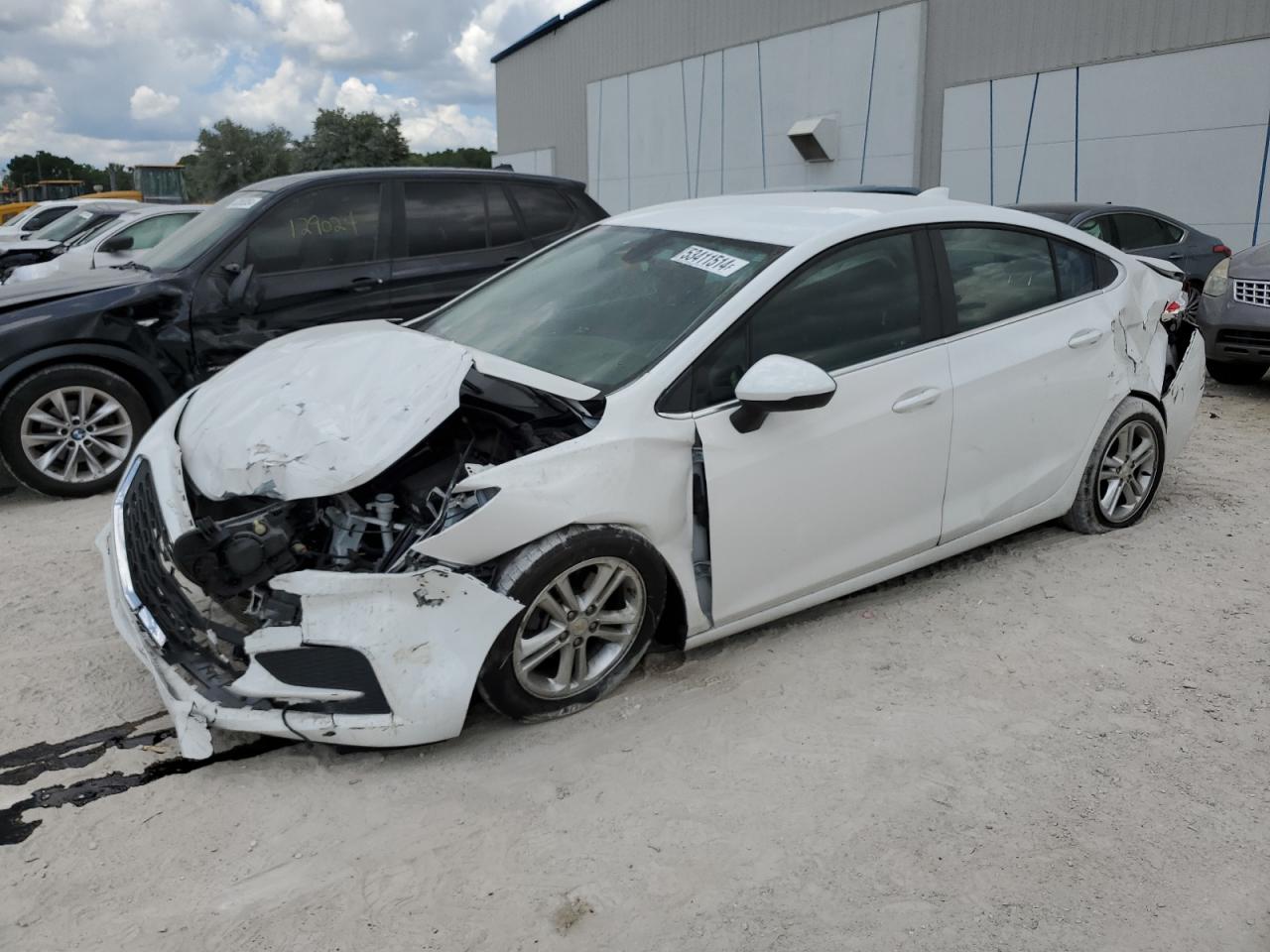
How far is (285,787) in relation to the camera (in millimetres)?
3004

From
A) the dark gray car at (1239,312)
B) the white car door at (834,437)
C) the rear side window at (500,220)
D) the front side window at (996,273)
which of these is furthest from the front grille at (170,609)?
the dark gray car at (1239,312)

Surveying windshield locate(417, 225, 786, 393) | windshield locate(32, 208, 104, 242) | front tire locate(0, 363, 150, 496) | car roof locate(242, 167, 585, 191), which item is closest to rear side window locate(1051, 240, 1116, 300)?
windshield locate(417, 225, 786, 393)

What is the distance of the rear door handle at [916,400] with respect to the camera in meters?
3.75

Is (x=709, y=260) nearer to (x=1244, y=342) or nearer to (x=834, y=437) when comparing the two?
(x=834, y=437)

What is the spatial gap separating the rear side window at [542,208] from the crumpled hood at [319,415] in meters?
3.48

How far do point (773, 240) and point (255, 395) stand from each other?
6.36 feet

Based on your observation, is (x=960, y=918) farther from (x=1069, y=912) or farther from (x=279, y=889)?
(x=279, y=889)

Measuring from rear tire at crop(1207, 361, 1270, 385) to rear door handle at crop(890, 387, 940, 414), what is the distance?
5.90 meters

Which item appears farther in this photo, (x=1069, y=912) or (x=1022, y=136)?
(x=1022, y=136)

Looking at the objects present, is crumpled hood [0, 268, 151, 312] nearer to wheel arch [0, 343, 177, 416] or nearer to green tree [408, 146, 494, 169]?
wheel arch [0, 343, 177, 416]

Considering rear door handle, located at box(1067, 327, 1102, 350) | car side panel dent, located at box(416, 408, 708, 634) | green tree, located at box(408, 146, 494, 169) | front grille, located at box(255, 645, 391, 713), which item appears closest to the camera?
front grille, located at box(255, 645, 391, 713)

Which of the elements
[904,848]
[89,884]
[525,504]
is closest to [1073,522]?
[904,848]

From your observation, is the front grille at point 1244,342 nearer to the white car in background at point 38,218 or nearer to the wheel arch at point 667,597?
the wheel arch at point 667,597

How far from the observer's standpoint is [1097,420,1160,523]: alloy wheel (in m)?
4.70
